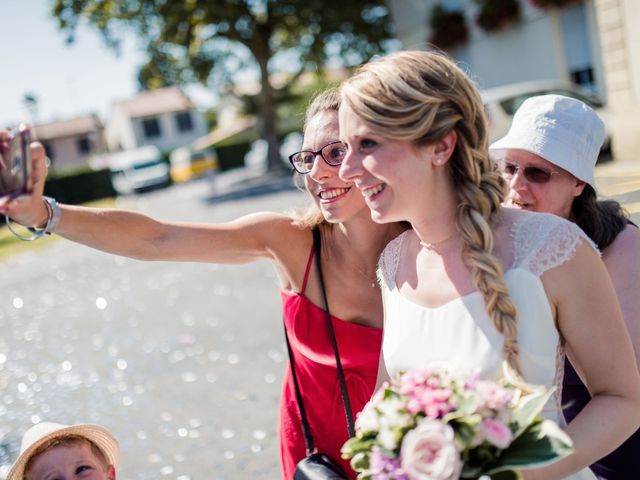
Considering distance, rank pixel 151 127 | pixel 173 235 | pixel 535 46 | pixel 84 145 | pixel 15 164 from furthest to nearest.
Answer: pixel 84 145 → pixel 151 127 → pixel 535 46 → pixel 173 235 → pixel 15 164

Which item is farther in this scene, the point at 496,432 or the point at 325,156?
the point at 325,156

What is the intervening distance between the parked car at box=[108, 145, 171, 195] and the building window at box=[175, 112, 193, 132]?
2855 centimetres

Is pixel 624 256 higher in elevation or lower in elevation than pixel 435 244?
lower

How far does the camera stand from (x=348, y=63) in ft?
92.9

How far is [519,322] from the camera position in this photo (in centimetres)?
170

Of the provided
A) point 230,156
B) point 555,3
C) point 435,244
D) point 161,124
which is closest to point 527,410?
point 435,244

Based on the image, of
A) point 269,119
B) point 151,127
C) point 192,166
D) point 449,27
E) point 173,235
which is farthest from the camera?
point 151,127

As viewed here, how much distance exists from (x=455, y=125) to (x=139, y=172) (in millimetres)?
36873

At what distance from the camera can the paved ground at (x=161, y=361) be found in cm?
527

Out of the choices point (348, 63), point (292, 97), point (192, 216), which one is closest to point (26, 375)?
point (192, 216)

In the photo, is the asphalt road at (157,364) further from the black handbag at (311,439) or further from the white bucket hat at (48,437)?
the black handbag at (311,439)

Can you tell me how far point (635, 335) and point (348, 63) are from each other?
27.2 meters

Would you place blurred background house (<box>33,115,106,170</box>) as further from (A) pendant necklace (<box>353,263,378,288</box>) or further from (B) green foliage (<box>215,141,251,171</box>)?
(A) pendant necklace (<box>353,263,378,288</box>)

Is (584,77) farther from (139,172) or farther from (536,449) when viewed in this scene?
(139,172)
